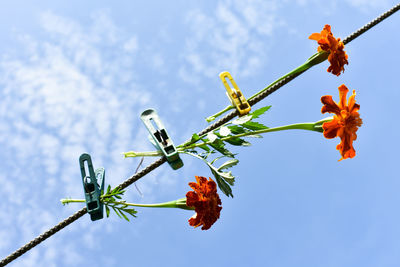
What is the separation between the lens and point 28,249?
1928 mm

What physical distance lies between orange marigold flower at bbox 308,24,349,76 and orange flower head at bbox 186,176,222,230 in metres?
0.84

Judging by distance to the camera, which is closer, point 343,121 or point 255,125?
point 343,121

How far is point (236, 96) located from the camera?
7.10 ft

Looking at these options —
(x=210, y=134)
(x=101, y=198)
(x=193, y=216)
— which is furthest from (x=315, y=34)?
(x=101, y=198)

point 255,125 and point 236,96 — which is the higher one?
point 236,96

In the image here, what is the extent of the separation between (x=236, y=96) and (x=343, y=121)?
1.68 ft

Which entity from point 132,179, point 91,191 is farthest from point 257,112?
point 91,191

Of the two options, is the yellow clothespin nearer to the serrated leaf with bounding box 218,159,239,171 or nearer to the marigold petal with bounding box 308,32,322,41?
the serrated leaf with bounding box 218,159,239,171

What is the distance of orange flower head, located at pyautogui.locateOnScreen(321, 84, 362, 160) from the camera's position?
1940mm

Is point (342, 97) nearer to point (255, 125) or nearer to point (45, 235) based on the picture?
point (255, 125)

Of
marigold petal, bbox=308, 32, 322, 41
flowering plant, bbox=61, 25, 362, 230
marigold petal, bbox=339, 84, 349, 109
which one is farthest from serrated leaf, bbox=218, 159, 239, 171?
marigold petal, bbox=308, 32, 322, 41

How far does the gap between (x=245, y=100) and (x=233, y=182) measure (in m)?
0.40

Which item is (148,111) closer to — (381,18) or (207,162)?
(207,162)

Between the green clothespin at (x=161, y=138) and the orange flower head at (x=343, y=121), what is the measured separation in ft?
2.15
